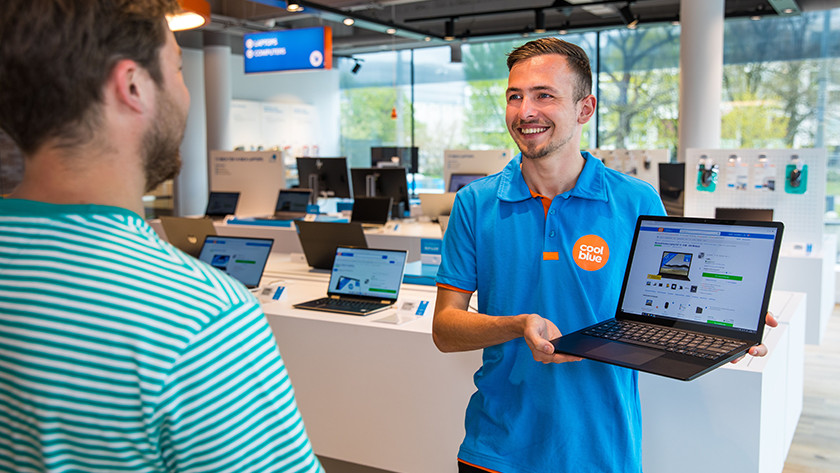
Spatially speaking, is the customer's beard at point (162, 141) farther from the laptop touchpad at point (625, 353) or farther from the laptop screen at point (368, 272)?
the laptop screen at point (368, 272)

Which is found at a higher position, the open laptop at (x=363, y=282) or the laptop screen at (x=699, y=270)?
the laptop screen at (x=699, y=270)

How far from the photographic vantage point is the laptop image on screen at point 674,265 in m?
1.62

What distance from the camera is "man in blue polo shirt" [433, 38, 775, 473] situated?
61.2 inches

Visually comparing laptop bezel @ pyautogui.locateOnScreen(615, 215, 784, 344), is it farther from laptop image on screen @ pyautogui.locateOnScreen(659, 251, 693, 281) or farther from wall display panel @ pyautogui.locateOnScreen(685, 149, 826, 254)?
wall display panel @ pyautogui.locateOnScreen(685, 149, 826, 254)

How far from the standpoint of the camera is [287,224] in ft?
21.3

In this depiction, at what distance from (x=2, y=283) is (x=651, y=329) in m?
1.25

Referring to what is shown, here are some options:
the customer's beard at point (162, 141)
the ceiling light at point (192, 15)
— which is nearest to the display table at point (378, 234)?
the ceiling light at point (192, 15)

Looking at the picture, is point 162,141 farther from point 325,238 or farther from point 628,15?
point 628,15

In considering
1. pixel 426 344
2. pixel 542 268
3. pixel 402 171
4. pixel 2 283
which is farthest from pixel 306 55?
pixel 2 283

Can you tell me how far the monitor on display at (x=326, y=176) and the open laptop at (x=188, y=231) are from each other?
305cm

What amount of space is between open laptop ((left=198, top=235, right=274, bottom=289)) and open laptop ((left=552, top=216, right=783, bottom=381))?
2.36 m

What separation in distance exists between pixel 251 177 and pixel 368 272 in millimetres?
4311

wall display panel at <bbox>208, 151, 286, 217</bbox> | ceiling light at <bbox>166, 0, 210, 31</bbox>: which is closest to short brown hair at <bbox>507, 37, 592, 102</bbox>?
ceiling light at <bbox>166, 0, 210, 31</bbox>

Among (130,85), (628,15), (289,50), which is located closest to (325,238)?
(130,85)
